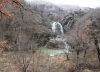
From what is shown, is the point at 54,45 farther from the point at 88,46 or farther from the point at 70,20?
the point at 88,46

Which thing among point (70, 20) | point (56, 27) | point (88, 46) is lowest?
point (88, 46)

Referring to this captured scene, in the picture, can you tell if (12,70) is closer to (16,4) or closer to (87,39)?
(87,39)

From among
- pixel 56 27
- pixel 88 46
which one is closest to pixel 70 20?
pixel 56 27

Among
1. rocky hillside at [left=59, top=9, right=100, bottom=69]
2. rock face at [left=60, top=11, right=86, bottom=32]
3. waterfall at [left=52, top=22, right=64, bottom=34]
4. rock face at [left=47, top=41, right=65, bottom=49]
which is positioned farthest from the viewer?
waterfall at [left=52, top=22, right=64, bottom=34]

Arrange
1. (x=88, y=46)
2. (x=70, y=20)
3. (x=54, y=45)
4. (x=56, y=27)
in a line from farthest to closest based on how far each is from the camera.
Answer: (x=56, y=27) < (x=70, y=20) < (x=54, y=45) < (x=88, y=46)

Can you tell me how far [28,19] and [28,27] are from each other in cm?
304

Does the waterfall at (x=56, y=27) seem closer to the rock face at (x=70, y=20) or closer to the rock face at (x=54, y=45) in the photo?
the rock face at (x=70, y=20)

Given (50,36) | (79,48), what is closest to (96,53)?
(79,48)

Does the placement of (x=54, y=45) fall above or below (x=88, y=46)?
below

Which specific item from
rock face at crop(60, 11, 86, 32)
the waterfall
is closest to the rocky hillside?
rock face at crop(60, 11, 86, 32)

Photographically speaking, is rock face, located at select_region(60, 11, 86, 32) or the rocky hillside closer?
the rocky hillside

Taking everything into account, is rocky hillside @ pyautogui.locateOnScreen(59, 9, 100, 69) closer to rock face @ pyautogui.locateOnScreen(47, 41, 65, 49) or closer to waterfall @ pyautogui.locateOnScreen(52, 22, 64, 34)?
rock face @ pyautogui.locateOnScreen(47, 41, 65, 49)

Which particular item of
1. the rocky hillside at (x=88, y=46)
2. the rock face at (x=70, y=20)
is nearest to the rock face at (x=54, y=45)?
the rock face at (x=70, y=20)

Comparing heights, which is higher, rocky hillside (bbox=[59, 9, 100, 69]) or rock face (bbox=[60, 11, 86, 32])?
rock face (bbox=[60, 11, 86, 32])
